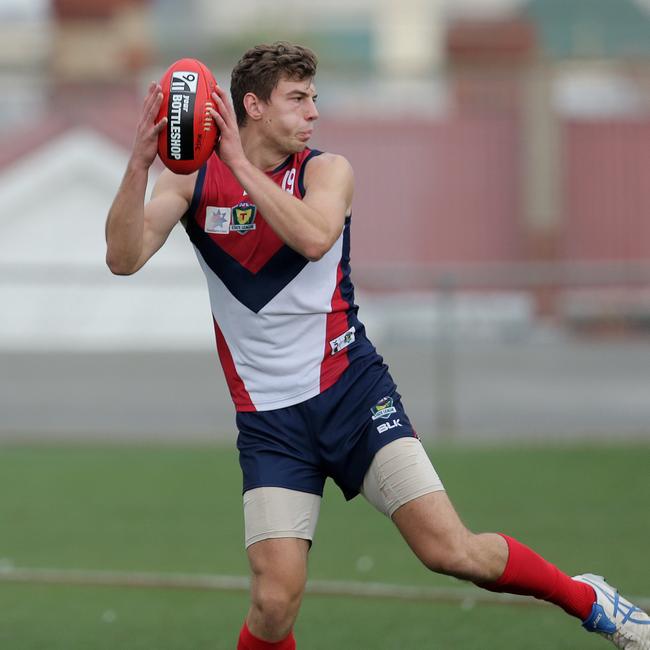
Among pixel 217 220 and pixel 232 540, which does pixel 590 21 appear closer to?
pixel 232 540

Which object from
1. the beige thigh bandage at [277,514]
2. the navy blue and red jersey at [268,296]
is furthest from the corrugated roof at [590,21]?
the beige thigh bandage at [277,514]

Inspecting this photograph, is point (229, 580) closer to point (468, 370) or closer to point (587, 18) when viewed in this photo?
point (468, 370)

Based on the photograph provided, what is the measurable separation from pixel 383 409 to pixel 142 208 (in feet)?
3.72

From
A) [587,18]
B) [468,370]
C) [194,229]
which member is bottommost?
A: [468,370]

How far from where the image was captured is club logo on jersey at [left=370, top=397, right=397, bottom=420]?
4.80m

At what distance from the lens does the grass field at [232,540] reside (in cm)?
607

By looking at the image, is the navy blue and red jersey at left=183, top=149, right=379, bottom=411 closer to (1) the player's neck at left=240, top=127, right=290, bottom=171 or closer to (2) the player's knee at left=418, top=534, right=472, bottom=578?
(1) the player's neck at left=240, top=127, right=290, bottom=171

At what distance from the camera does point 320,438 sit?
15.6ft

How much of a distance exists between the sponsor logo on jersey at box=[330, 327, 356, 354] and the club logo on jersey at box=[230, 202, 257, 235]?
0.52 m

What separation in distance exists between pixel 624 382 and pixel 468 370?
84.7 inches

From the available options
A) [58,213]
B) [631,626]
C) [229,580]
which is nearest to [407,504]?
[631,626]

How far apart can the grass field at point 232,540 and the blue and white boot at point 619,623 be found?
966 mm

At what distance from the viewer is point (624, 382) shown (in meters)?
13.7

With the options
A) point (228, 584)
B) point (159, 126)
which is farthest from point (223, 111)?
point (228, 584)
